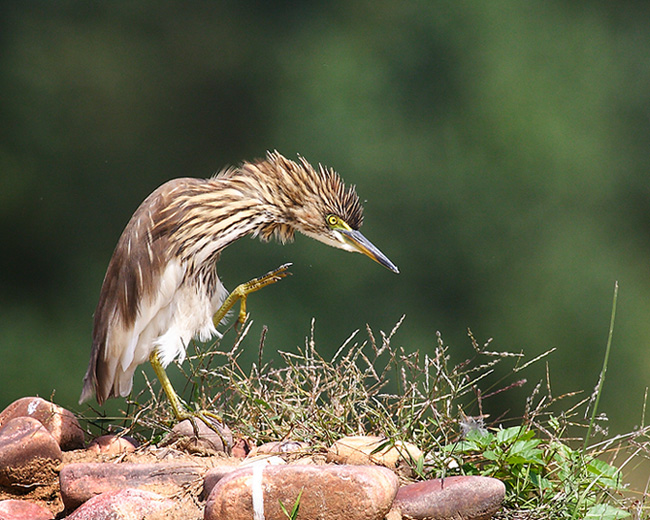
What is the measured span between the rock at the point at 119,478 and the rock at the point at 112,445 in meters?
0.25

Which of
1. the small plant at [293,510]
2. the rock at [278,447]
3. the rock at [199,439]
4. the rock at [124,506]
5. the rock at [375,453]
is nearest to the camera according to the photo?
the small plant at [293,510]

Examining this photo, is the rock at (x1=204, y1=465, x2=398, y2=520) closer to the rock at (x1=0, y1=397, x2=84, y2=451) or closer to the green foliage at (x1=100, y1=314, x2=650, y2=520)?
the green foliage at (x1=100, y1=314, x2=650, y2=520)

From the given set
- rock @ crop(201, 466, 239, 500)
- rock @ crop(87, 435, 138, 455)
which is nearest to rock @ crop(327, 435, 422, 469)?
rock @ crop(201, 466, 239, 500)

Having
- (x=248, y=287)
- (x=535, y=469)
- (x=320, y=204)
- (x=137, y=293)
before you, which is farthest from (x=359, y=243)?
(x=535, y=469)

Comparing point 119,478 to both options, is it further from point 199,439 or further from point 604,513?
point 604,513

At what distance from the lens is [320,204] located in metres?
2.47

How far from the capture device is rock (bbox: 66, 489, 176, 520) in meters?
1.70

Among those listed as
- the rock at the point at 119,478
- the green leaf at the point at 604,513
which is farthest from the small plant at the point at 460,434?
the rock at the point at 119,478

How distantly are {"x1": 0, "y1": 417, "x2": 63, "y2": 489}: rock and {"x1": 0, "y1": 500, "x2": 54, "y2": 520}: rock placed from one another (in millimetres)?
65

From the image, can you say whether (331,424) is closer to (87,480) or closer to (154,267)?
(87,480)

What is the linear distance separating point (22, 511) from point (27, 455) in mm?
142

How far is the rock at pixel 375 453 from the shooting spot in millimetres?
1824

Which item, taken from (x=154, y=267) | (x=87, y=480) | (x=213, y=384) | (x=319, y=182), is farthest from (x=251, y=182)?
(x=87, y=480)

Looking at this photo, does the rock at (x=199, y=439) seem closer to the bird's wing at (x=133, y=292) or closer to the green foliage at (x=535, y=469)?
the bird's wing at (x=133, y=292)
